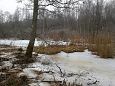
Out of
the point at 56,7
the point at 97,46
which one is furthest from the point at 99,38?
the point at 56,7

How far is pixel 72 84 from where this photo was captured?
5652mm

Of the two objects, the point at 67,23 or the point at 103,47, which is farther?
the point at 67,23

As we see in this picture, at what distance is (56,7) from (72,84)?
467 cm

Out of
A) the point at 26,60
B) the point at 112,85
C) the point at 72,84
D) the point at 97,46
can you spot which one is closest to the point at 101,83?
the point at 112,85

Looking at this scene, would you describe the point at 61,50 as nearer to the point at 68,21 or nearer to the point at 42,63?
the point at 42,63

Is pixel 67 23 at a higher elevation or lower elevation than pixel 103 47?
higher

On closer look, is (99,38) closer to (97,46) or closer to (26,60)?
(97,46)

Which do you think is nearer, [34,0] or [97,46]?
[34,0]

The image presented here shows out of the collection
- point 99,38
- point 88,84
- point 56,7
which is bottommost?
point 88,84

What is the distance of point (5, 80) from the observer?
→ 5.96 meters

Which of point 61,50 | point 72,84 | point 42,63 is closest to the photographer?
point 72,84

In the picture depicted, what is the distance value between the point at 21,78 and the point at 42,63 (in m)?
2.43

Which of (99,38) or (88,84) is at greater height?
(99,38)

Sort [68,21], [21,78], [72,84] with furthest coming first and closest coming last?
[68,21], [21,78], [72,84]
